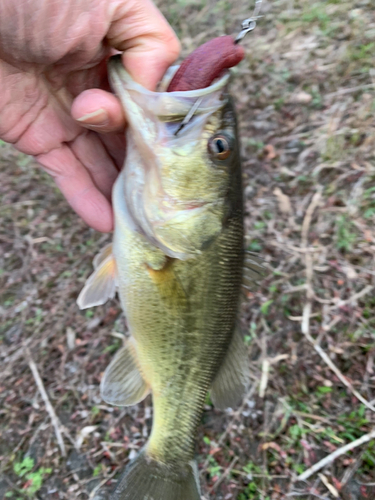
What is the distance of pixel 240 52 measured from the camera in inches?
49.4

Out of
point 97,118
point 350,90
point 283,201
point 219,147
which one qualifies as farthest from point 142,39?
point 350,90

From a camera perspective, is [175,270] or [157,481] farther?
[157,481]

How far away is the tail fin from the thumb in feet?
5.94

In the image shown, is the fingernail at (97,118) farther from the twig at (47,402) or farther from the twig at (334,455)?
the twig at (334,455)

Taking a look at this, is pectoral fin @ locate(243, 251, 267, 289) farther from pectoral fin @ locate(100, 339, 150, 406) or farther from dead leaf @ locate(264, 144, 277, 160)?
dead leaf @ locate(264, 144, 277, 160)

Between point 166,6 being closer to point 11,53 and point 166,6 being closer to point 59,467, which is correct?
point 11,53

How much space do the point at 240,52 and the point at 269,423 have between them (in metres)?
2.33

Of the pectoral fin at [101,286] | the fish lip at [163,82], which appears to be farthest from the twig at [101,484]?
the fish lip at [163,82]

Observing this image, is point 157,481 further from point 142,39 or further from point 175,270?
point 142,39

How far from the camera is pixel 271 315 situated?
2793 mm

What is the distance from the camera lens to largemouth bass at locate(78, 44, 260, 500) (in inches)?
53.3

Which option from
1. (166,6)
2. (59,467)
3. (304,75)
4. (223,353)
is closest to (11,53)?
(223,353)

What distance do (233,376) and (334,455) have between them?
1099 millimetres

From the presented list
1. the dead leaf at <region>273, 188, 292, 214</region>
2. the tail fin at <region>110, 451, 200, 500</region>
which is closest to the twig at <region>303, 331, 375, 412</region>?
the dead leaf at <region>273, 188, 292, 214</region>
